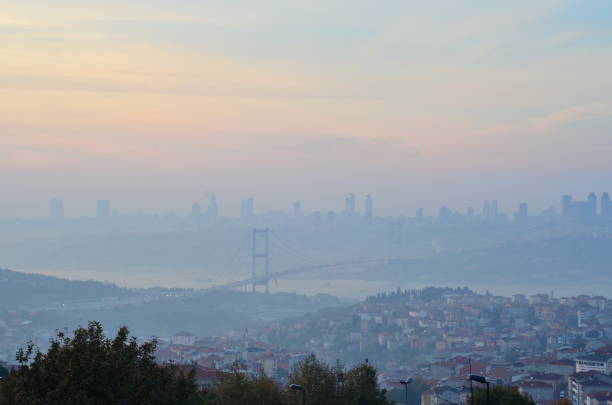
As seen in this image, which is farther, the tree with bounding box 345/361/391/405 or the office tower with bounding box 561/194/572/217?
the office tower with bounding box 561/194/572/217

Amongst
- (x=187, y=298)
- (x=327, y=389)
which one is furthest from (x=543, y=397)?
(x=187, y=298)

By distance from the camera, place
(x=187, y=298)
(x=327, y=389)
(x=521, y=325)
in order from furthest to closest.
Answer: (x=187, y=298) → (x=521, y=325) → (x=327, y=389)

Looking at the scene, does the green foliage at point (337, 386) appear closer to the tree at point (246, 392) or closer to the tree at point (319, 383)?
the tree at point (319, 383)

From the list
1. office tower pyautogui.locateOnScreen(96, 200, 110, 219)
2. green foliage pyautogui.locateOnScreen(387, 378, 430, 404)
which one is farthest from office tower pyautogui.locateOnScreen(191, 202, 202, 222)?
green foliage pyautogui.locateOnScreen(387, 378, 430, 404)

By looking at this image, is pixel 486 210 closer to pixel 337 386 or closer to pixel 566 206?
pixel 566 206

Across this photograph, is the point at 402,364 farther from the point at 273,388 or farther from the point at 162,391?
the point at 162,391

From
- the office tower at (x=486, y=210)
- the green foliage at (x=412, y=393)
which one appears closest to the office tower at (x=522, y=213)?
the office tower at (x=486, y=210)

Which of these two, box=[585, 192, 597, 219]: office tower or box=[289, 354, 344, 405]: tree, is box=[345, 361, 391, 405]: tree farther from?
box=[585, 192, 597, 219]: office tower
